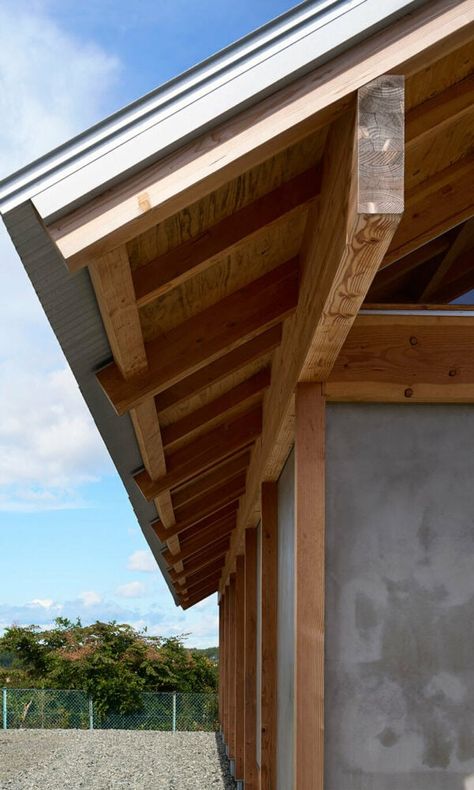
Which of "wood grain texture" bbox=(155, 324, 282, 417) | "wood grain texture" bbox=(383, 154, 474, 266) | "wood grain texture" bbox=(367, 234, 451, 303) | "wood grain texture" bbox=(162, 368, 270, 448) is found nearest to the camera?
"wood grain texture" bbox=(383, 154, 474, 266)

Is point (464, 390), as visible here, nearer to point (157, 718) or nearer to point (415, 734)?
point (415, 734)

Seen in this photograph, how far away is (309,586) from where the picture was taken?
381 centimetres

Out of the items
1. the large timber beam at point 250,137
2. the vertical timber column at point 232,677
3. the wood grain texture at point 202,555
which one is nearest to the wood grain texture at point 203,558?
the wood grain texture at point 202,555

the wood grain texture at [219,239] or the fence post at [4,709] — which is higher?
the wood grain texture at [219,239]

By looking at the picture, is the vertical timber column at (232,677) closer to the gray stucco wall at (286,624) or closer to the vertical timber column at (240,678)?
the vertical timber column at (240,678)

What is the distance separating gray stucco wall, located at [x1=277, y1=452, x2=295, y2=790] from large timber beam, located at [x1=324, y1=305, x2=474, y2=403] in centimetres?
115

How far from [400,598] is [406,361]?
96cm

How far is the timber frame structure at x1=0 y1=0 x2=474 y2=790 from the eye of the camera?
103 inches

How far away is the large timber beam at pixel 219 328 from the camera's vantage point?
13.8 ft

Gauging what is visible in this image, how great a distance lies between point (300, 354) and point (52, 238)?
1.53 m

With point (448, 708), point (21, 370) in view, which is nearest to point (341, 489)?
point (448, 708)

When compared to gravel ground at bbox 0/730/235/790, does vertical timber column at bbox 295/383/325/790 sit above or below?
above

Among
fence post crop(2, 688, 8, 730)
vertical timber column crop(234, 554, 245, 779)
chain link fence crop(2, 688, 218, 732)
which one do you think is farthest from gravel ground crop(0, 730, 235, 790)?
fence post crop(2, 688, 8, 730)

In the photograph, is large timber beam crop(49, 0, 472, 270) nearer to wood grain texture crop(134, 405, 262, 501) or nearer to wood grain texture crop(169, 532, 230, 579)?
wood grain texture crop(134, 405, 262, 501)
